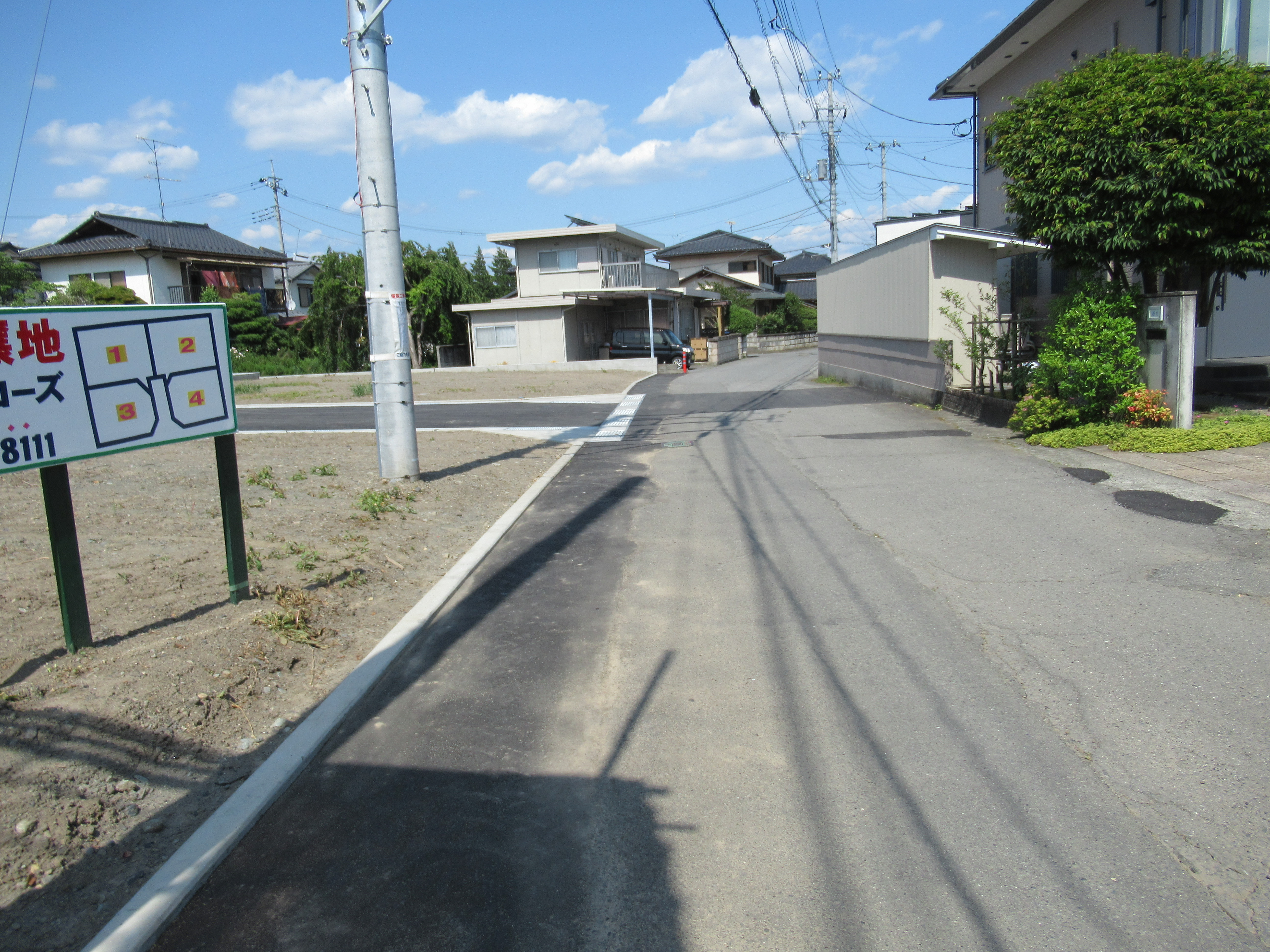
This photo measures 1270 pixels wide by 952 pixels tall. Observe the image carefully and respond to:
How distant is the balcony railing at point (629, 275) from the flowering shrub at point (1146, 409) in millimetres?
28747

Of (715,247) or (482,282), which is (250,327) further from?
(715,247)

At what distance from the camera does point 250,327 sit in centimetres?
4206

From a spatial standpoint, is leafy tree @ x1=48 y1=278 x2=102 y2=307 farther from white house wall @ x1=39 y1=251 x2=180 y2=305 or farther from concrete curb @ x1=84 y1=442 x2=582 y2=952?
concrete curb @ x1=84 y1=442 x2=582 y2=952

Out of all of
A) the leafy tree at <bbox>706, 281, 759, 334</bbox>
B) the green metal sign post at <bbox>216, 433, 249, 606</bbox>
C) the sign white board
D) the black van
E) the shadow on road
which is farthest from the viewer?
the leafy tree at <bbox>706, 281, 759, 334</bbox>

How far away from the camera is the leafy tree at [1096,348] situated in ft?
36.9

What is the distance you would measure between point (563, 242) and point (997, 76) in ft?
67.8

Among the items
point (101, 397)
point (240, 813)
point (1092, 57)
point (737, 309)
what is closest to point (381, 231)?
point (101, 397)

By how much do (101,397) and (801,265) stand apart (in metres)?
82.1

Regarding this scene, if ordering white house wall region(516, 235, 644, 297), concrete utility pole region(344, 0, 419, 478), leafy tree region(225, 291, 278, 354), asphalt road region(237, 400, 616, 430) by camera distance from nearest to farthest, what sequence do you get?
concrete utility pole region(344, 0, 419, 478)
asphalt road region(237, 400, 616, 430)
white house wall region(516, 235, 644, 297)
leafy tree region(225, 291, 278, 354)

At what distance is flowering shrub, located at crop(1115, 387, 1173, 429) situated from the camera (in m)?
11.1

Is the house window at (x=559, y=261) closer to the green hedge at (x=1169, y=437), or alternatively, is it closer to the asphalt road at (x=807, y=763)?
the green hedge at (x=1169, y=437)

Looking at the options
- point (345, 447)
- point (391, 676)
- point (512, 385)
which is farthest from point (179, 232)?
point (391, 676)

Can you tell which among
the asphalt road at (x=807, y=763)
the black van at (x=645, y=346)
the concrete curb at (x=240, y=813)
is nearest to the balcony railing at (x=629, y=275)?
A: the black van at (x=645, y=346)

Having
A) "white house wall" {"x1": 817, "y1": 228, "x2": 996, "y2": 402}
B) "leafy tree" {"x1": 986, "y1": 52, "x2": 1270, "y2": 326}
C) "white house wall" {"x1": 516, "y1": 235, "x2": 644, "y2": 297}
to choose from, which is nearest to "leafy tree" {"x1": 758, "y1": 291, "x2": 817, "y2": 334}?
"white house wall" {"x1": 516, "y1": 235, "x2": 644, "y2": 297}
